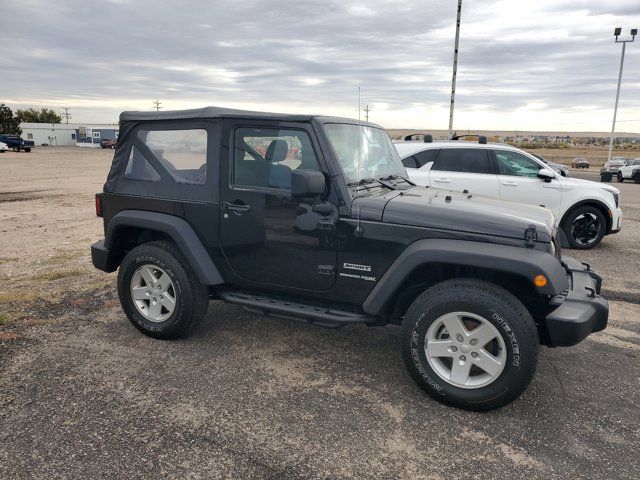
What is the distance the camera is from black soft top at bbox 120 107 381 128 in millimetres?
3725

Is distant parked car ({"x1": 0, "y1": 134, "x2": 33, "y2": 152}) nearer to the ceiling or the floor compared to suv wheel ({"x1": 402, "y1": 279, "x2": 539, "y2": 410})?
nearer to the ceiling

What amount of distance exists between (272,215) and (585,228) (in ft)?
22.8

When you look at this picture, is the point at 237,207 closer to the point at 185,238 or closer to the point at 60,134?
the point at 185,238

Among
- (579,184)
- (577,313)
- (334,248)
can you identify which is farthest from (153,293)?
(579,184)

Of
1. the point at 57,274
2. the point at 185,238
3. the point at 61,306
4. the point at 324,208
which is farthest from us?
the point at 57,274

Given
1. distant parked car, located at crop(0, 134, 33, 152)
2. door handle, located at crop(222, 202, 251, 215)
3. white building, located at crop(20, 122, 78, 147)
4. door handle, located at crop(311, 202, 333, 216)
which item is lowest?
door handle, located at crop(222, 202, 251, 215)

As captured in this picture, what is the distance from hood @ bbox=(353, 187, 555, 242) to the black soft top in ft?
2.45

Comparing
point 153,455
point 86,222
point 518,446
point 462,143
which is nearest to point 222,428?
point 153,455

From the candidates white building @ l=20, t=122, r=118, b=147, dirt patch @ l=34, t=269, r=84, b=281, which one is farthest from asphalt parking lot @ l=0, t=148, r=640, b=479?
white building @ l=20, t=122, r=118, b=147

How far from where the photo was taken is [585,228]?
338 inches

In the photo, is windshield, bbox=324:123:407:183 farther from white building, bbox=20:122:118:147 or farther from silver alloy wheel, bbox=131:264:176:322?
white building, bbox=20:122:118:147

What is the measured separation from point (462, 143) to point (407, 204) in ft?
18.8

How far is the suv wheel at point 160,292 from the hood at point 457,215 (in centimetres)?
162

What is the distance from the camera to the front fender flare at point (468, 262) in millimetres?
3014
